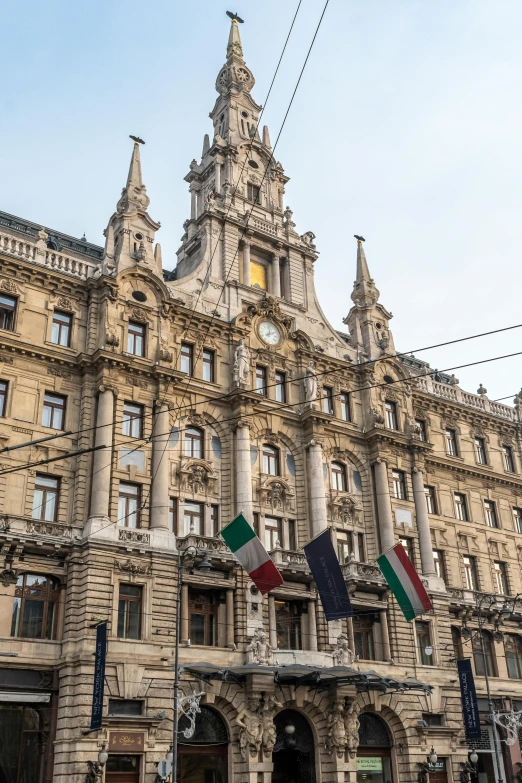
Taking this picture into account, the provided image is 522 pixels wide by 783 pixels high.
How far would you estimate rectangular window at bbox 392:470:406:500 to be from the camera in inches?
2149

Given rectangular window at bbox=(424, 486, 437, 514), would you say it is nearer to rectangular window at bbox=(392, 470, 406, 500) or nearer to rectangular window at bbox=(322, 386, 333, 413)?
rectangular window at bbox=(392, 470, 406, 500)

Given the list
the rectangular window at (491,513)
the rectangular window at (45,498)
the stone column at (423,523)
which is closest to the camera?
the rectangular window at (45,498)

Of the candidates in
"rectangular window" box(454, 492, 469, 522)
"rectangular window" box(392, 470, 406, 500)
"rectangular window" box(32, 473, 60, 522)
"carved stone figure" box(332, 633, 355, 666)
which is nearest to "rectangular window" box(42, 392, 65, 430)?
"rectangular window" box(32, 473, 60, 522)

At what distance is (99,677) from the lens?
35.9 metres

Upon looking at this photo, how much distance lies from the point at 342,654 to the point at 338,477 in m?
11.8

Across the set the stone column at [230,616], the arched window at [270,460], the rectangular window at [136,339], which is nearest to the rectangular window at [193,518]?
the stone column at [230,616]

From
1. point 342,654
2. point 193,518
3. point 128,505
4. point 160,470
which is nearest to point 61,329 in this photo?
point 160,470

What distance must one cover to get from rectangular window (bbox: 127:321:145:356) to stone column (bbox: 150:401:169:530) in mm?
3420

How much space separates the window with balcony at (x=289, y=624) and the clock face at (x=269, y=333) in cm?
1655

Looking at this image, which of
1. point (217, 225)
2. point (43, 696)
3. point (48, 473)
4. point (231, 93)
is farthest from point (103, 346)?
point (231, 93)

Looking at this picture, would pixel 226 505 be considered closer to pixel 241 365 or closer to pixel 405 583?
pixel 241 365

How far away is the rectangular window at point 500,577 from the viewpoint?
5816 cm

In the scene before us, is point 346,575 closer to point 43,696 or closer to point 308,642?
point 308,642

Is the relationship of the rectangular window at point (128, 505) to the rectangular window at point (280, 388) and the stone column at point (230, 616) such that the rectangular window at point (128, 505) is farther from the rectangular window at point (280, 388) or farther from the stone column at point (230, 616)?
the rectangular window at point (280, 388)
